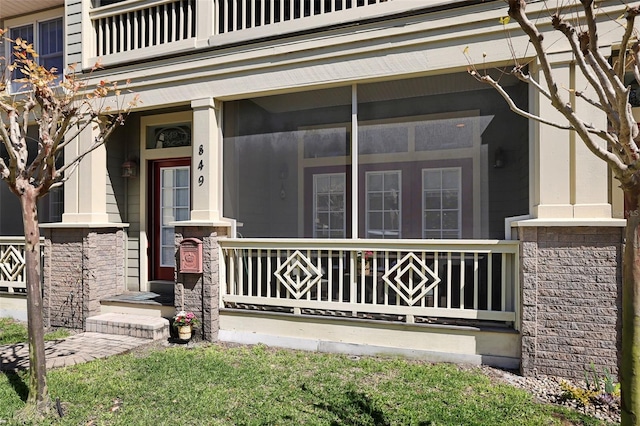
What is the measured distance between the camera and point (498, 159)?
4578 mm

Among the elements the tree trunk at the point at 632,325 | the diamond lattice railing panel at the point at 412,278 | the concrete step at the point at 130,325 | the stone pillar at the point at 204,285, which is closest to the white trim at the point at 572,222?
the diamond lattice railing panel at the point at 412,278

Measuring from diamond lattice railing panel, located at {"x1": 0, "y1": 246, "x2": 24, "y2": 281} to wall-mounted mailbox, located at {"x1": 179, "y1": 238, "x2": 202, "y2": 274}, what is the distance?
3364mm

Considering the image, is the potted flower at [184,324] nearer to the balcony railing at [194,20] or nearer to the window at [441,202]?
the window at [441,202]

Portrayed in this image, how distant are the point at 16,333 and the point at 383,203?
18.2 ft

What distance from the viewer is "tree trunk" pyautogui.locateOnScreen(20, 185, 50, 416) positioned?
3355mm

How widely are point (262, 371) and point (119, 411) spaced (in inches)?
53.9

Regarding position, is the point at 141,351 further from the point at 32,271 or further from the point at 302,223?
the point at 302,223

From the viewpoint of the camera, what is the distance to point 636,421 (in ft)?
6.17

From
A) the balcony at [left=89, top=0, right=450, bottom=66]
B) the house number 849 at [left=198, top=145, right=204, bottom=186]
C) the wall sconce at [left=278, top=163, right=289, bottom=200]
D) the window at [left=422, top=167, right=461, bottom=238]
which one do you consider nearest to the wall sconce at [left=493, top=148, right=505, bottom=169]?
the window at [left=422, top=167, right=461, bottom=238]

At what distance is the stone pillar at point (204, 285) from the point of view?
5270 millimetres

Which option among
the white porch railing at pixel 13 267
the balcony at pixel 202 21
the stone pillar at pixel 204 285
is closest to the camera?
the balcony at pixel 202 21

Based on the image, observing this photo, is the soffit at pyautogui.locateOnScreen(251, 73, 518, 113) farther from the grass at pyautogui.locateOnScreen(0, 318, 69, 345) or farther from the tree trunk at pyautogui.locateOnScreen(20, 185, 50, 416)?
the grass at pyautogui.locateOnScreen(0, 318, 69, 345)

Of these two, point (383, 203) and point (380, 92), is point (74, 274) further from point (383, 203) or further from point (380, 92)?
point (380, 92)

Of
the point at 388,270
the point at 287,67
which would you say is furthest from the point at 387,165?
the point at 287,67
